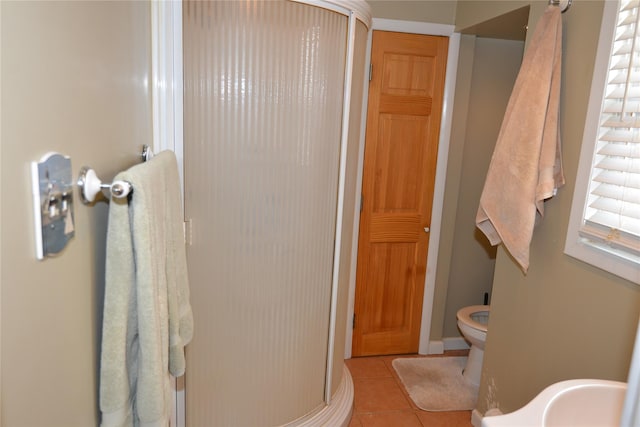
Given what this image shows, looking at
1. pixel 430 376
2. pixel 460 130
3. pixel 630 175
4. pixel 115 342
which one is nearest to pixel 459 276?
pixel 430 376

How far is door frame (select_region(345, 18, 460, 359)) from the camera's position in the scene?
2652mm

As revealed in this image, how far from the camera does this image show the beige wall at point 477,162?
285cm

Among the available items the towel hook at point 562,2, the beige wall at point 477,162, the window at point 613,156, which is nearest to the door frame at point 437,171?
the beige wall at point 477,162

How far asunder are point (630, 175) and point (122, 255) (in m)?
1.51

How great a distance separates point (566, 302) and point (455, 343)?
1575 mm

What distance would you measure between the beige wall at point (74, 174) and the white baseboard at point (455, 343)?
264cm

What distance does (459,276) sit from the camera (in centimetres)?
310

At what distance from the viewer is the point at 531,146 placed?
1750 millimetres

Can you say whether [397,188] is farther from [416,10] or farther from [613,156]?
[613,156]

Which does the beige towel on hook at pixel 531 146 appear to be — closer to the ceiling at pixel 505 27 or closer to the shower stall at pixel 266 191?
the ceiling at pixel 505 27

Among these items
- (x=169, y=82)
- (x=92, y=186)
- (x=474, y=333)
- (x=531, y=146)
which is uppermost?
(x=169, y=82)

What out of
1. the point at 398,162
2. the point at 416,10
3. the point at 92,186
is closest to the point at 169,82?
the point at 92,186

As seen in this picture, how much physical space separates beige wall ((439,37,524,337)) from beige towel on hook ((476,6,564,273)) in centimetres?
102

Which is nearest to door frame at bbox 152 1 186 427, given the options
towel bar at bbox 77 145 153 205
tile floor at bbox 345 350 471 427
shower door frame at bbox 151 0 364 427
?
shower door frame at bbox 151 0 364 427
